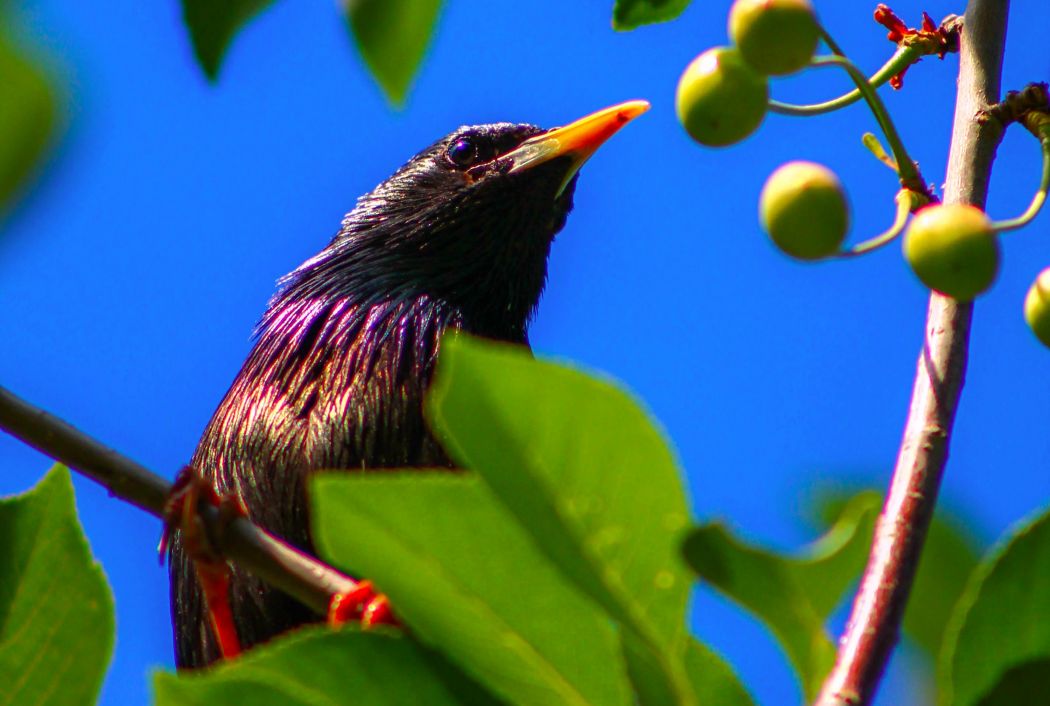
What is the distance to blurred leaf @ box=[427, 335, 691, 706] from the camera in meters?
0.79

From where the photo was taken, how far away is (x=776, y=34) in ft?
3.85

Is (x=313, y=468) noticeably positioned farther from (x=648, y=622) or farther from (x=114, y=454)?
(x=648, y=622)

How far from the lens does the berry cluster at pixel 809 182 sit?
104 centimetres

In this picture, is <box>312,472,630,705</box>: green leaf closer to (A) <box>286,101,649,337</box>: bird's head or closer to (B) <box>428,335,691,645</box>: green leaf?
(B) <box>428,335,691,645</box>: green leaf

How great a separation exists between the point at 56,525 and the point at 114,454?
13 cm

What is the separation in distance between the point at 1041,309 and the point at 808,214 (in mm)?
207

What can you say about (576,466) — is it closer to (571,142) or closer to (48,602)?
(48,602)

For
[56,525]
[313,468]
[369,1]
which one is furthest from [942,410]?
[313,468]

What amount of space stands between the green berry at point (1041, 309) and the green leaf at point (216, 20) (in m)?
0.67

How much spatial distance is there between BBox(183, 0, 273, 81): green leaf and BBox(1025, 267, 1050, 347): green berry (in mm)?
667

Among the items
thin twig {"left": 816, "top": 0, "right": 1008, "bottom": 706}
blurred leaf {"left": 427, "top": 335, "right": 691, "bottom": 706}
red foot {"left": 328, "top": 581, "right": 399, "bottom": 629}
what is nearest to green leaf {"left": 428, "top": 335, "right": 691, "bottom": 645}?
blurred leaf {"left": 427, "top": 335, "right": 691, "bottom": 706}

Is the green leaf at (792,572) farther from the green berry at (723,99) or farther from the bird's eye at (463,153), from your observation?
the bird's eye at (463,153)

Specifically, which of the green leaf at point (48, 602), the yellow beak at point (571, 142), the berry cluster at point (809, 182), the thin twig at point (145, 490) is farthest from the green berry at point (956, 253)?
the yellow beak at point (571, 142)

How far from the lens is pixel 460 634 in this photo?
3.20 feet
